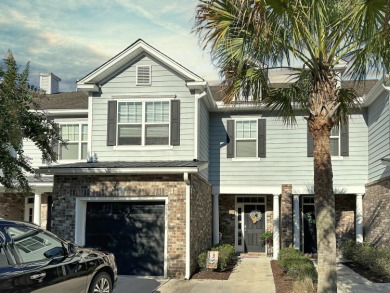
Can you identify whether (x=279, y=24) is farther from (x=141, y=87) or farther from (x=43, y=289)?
(x=141, y=87)

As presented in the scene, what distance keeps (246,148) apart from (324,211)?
9803 millimetres

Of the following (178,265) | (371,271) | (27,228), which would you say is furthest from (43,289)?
(371,271)

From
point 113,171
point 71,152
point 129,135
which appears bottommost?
point 113,171

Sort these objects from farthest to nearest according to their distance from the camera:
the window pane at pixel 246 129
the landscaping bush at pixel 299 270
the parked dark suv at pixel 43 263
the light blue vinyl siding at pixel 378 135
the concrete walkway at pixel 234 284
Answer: the window pane at pixel 246 129, the light blue vinyl siding at pixel 378 135, the concrete walkway at pixel 234 284, the landscaping bush at pixel 299 270, the parked dark suv at pixel 43 263

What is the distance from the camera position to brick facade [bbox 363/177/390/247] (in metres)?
14.3

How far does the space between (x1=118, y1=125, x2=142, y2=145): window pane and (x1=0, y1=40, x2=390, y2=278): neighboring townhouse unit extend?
0.11ft

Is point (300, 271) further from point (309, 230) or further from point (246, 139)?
point (309, 230)

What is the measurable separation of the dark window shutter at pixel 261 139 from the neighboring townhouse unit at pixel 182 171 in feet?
0.18

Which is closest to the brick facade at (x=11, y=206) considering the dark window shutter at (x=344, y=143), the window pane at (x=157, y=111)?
the window pane at (x=157, y=111)

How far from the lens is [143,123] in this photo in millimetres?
14336

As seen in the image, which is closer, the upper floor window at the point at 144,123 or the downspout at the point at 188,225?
the downspout at the point at 188,225

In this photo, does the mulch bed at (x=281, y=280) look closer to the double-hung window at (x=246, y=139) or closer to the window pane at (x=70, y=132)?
the double-hung window at (x=246, y=139)

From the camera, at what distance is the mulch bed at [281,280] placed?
10.5 m

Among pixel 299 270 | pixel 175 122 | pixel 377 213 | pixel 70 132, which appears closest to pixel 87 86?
pixel 175 122
